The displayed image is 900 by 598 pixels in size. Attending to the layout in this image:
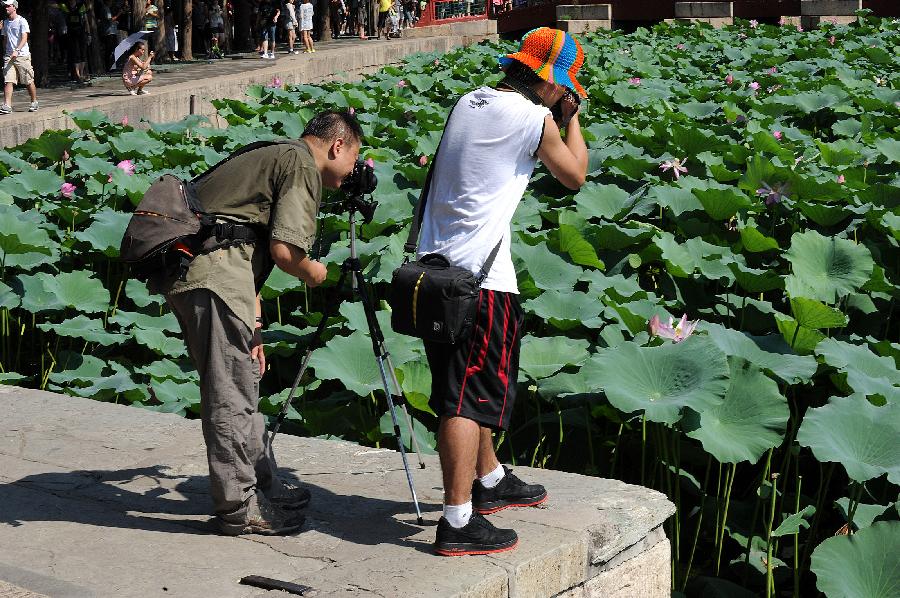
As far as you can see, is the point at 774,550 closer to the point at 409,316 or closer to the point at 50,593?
the point at 409,316

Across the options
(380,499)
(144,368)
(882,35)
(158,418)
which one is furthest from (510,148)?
(882,35)

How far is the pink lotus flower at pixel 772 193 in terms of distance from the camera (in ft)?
21.8

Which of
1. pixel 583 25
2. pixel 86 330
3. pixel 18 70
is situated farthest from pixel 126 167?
pixel 583 25

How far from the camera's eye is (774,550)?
13.7 feet

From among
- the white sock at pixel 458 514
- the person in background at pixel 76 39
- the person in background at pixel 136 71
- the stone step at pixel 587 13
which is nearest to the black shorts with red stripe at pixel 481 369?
the white sock at pixel 458 514

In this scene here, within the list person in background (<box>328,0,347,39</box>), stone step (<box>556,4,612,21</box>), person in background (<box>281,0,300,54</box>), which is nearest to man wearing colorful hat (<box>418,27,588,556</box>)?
person in background (<box>281,0,300,54</box>)

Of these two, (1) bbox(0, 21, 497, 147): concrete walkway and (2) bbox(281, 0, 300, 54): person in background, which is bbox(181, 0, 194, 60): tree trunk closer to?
(1) bbox(0, 21, 497, 147): concrete walkway

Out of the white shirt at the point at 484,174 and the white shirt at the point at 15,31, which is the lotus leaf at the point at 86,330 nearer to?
the white shirt at the point at 484,174

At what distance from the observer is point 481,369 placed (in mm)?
2934

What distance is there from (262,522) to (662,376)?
1392 mm

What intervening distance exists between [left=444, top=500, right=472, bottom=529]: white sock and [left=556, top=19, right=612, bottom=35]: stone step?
76.1 feet

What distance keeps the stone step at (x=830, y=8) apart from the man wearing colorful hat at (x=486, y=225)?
2212 cm

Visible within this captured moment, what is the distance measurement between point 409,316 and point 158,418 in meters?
1.46

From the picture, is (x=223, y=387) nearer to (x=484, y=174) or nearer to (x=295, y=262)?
(x=295, y=262)
